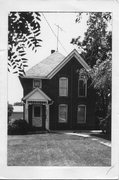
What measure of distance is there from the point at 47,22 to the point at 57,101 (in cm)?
57

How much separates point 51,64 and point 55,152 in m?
0.51

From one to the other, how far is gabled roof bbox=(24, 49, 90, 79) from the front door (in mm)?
194

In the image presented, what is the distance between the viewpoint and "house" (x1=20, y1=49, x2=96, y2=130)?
5.69ft

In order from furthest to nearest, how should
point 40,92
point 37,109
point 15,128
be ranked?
point 37,109 → point 40,92 → point 15,128

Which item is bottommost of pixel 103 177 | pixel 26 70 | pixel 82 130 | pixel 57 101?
pixel 103 177

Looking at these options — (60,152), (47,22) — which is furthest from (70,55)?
(60,152)

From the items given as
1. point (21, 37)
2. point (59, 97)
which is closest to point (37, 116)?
point (59, 97)

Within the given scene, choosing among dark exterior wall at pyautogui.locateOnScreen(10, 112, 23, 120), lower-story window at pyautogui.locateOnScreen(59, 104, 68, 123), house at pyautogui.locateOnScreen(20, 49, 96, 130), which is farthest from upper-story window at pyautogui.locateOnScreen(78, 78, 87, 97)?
dark exterior wall at pyautogui.locateOnScreen(10, 112, 23, 120)

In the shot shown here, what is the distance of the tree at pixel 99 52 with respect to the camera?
1.67 meters

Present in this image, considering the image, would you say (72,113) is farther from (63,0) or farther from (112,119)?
(63,0)

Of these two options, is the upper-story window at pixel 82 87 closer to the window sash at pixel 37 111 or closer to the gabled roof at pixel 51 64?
the gabled roof at pixel 51 64

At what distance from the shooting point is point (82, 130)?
178cm

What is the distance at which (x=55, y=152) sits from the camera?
5.23ft

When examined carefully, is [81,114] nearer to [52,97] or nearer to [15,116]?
[52,97]
